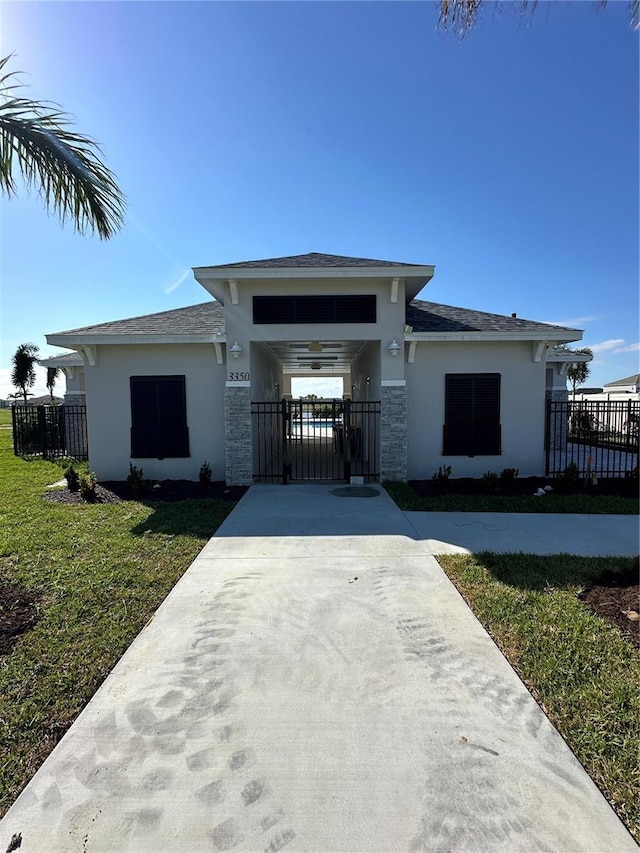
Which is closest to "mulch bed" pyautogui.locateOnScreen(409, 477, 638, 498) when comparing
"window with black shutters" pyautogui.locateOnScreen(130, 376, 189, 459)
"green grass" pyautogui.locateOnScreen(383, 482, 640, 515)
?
"green grass" pyautogui.locateOnScreen(383, 482, 640, 515)

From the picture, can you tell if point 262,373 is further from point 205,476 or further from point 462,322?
point 462,322

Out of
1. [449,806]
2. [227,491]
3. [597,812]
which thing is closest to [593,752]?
[597,812]

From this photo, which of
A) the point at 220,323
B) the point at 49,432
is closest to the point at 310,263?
the point at 220,323

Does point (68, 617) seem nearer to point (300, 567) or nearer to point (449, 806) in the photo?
point (300, 567)

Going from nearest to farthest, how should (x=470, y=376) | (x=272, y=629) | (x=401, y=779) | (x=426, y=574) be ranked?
(x=401, y=779)
(x=272, y=629)
(x=426, y=574)
(x=470, y=376)

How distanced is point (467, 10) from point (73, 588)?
6565 mm

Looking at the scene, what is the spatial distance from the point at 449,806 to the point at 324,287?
8.64m

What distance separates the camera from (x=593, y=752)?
95.7 inches

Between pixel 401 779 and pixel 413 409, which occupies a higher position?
pixel 413 409

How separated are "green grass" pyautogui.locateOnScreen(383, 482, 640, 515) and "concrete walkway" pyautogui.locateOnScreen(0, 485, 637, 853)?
11.8ft

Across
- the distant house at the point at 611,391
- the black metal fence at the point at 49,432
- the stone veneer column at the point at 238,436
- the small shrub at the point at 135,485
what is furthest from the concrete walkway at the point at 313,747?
the distant house at the point at 611,391

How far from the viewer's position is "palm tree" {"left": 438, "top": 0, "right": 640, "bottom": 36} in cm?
350

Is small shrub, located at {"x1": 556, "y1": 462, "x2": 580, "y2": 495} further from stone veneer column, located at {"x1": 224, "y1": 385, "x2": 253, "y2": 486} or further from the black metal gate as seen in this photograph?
stone veneer column, located at {"x1": 224, "y1": 385, "x2": 253, "y2": 486}

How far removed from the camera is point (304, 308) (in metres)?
9.29
